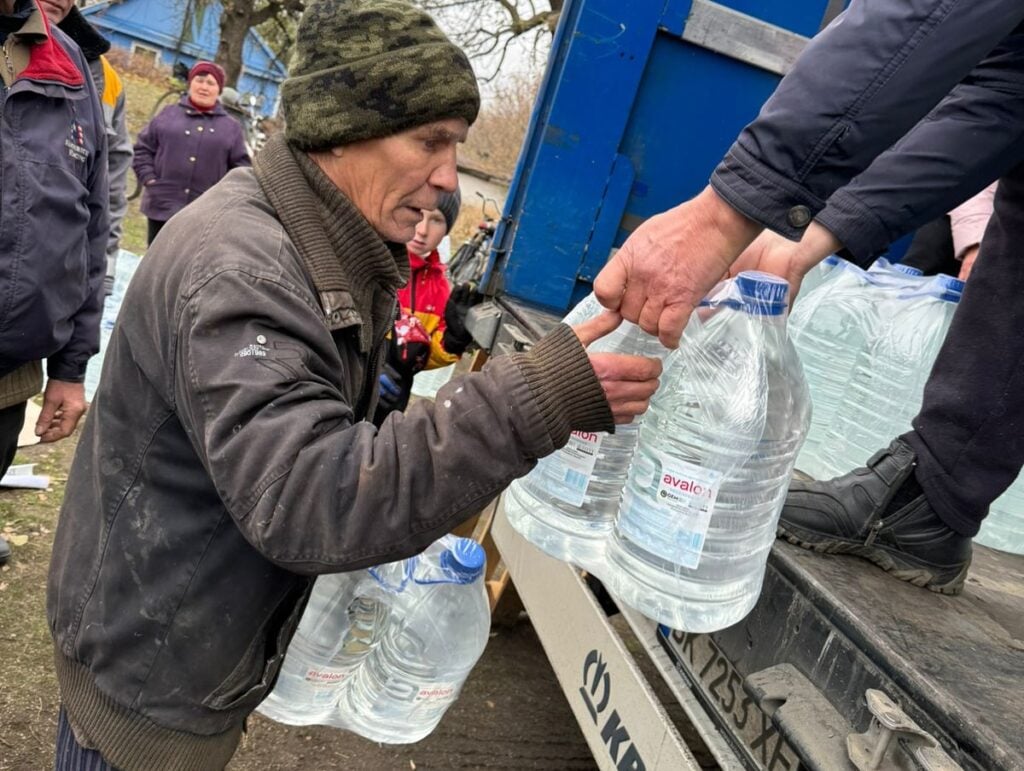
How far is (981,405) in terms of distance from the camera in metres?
1.91

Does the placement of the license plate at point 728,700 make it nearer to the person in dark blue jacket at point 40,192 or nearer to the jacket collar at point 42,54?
the person in dark blue jacket at point 40,192

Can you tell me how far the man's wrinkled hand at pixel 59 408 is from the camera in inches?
119

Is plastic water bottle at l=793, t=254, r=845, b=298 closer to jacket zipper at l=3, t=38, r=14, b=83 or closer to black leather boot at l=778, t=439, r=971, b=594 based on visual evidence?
black leather boot at l=778, t=439, r=971, b=594

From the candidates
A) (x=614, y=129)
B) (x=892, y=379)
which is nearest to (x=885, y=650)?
(x=892, y=379)

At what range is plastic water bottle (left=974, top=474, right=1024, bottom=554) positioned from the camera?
2541 mm

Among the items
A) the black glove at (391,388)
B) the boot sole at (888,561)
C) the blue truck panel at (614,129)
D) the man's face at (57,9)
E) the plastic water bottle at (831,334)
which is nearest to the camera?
the boot sole at (888,561)

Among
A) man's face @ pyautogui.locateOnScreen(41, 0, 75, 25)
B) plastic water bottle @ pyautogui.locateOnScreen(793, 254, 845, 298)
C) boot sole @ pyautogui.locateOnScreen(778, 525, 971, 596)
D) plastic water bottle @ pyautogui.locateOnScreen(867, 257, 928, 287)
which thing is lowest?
boot sole @ pyautogui.locateOnScreen(778, 525, 971, 596)

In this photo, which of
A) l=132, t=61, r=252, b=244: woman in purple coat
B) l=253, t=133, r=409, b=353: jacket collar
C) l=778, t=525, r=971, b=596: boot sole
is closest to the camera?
l=253, t=133, r=409, b=353: jacket collar

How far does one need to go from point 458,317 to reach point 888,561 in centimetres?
240

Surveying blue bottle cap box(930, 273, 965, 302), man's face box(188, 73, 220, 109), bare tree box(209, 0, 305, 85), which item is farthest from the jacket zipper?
bare tree box(209, 0, 305, 85)

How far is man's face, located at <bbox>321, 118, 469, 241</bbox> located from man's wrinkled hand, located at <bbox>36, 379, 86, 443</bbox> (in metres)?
1.92

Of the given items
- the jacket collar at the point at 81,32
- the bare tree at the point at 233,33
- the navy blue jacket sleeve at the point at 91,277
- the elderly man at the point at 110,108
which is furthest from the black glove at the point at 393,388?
the bare tree at the point at 233,33

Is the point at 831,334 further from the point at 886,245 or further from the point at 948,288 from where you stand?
the point at 886,245

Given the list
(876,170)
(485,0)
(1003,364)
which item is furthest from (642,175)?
(485,0)
